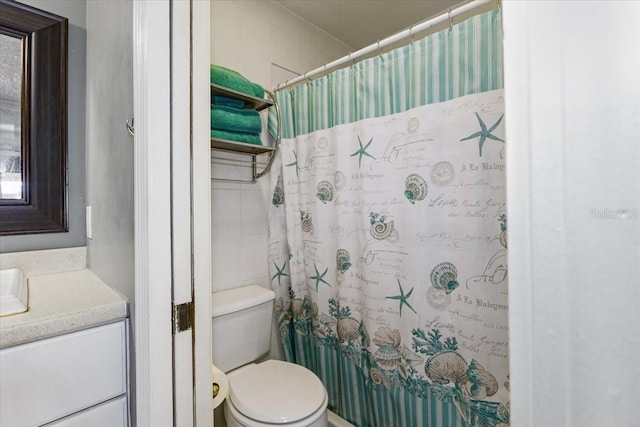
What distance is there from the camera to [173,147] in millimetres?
743

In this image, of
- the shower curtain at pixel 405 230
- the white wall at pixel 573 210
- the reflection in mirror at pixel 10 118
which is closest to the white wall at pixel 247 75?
the shower curtain at pixel 405 230

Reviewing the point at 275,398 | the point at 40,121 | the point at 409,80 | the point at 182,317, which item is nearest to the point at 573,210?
the point at 182,317

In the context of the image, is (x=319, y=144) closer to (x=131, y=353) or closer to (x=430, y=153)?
(x=430, y=153)

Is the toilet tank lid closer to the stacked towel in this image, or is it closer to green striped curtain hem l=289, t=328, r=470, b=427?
green striped curtain hem l=289, t=328, r=470, b=427

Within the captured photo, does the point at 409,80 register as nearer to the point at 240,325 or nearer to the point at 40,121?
the point at 240,325

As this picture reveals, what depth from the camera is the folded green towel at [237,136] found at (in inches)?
54.4

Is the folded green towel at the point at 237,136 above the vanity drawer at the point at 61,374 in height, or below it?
above

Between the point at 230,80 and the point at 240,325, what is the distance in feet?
3.69

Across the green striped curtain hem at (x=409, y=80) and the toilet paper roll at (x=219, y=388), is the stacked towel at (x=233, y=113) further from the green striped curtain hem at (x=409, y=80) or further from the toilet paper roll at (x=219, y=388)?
the toilet paper roll at (x=219, y=388)

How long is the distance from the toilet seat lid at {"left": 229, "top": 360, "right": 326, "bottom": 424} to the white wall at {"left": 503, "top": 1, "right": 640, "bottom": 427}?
0.93 metres

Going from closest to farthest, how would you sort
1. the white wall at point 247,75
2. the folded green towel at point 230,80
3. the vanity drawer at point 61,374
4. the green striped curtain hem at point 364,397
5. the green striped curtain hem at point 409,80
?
the vanity drawer at point 61,374 → the green striped curtain hem at point 409,80 → the green striped curtain hem at point 364,397 → the folded green towel at point 230,80 → the white wall at point 247,75

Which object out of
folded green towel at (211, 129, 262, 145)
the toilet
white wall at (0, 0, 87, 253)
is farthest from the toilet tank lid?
folded green towel at (211, 129, 262, 145)

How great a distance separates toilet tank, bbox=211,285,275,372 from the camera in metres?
1.37

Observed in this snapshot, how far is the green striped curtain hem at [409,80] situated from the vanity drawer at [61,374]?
46.9 inches
